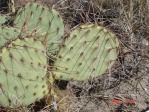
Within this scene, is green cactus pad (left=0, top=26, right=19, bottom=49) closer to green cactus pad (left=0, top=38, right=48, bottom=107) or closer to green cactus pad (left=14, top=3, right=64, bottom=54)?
green cactus pad (left=14, top=3, right=64, bottom=54)

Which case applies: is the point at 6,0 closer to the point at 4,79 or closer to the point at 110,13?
the point at 110,13

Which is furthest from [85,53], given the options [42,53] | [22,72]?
[22,72]

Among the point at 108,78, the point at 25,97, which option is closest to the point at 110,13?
the point at 108,78

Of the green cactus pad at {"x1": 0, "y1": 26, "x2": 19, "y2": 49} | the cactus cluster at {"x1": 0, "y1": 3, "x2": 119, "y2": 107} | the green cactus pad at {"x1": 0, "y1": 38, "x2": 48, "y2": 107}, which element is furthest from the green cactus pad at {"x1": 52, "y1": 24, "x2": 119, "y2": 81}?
the green cactus pad at {"x1": 0, "y1": 26, "x2": 19, "y2": 49}

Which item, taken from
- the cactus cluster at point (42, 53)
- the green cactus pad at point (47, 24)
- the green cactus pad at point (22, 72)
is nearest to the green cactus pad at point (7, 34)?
the cactus cluster at point (42, 53)

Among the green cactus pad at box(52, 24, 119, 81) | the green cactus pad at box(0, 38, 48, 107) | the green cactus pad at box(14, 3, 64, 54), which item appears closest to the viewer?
the green cactus pad at box(0, 38, 48, 107)

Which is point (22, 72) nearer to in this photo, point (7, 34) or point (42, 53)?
point (42, 53)

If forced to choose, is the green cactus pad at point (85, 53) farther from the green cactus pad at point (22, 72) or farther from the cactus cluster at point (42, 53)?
the green cactus pad at point (22, 72)
